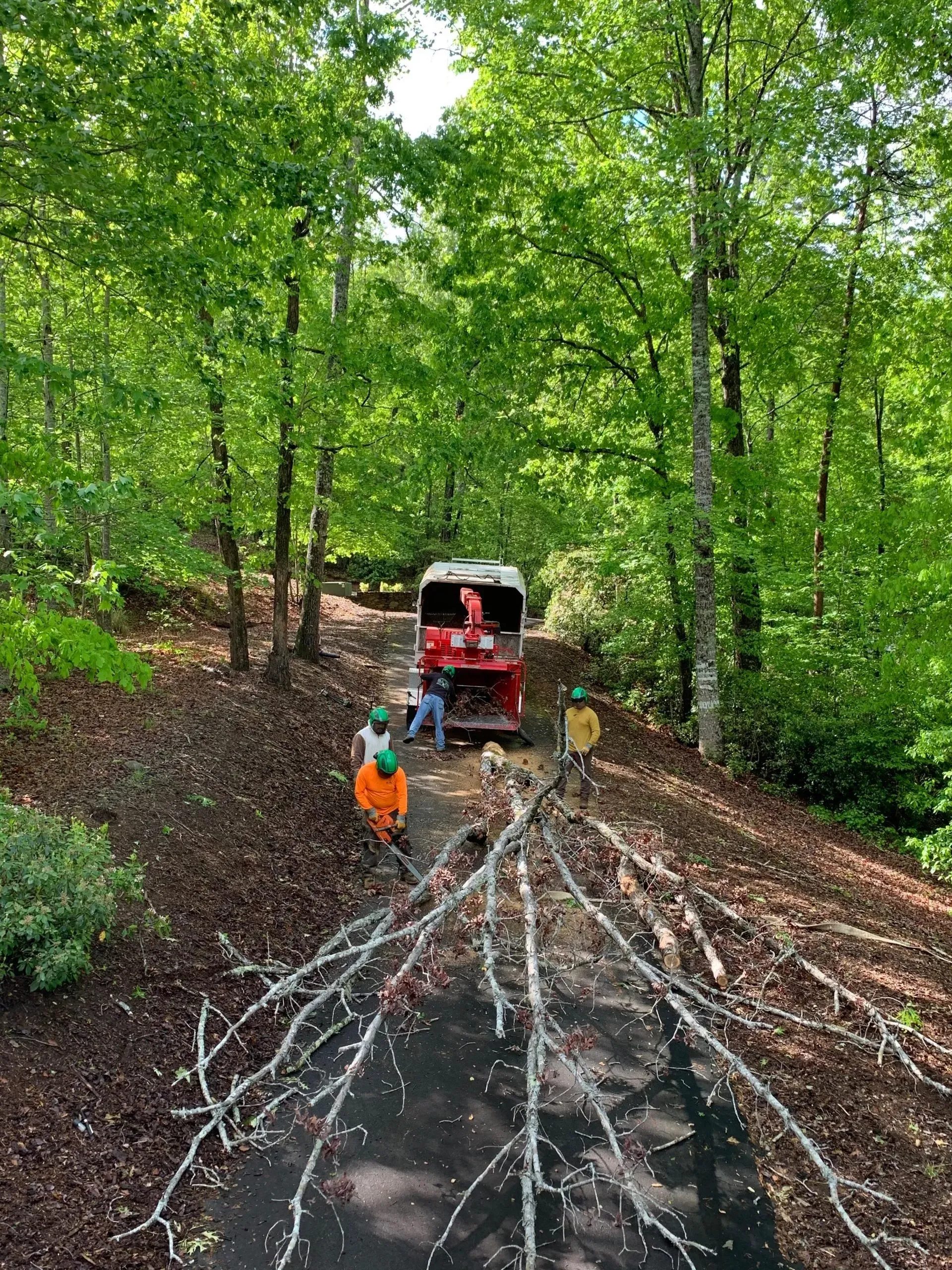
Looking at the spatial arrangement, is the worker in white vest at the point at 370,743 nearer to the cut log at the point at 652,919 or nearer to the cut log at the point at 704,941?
the cut log at the point at 652,919

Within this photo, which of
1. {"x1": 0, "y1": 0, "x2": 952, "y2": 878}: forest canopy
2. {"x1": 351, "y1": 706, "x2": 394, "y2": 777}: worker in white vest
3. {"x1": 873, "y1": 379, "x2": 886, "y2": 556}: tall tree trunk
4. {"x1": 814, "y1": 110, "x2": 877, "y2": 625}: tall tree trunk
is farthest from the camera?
{"x1": 873, "y1": 379, "x2": 886, "y2": 556}: tall tree trunk

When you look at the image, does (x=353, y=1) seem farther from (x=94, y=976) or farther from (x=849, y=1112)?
(x=849, y=1112)

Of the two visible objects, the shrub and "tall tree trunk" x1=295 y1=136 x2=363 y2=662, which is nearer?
the shrub

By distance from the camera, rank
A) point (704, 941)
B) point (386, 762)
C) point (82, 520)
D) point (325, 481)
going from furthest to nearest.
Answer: point (325, 481) → point (82, 520) → point (386, 762) → point (704, 941)

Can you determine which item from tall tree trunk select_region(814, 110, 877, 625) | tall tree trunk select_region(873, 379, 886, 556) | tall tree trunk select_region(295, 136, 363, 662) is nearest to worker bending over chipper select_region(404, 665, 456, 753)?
tall tree trunk select_region(295, 136, 363, 662)

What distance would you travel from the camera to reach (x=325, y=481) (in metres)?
13.9

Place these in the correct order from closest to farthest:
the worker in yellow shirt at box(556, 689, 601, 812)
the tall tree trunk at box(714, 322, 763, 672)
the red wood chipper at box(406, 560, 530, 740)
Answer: the worker in yellow shirt at box(556, 689, 601, 812) < the red wood chipper at box(406, 560, 530, 740) < the tall tree trunk at box(714, 322, 763, 672)

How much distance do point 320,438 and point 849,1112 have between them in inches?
430

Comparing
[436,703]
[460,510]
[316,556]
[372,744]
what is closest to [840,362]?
[436,703]

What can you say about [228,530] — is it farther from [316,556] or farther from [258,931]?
[258,931]

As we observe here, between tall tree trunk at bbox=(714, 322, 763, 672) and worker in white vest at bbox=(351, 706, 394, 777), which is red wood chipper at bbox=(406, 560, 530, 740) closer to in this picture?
tall tree trunk at bbox=(714, 322, 763, 672)

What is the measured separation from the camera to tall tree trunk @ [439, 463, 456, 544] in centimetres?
2930

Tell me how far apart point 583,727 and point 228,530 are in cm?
676

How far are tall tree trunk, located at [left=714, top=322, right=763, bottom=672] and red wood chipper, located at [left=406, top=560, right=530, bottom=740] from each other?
4052 millimetres
